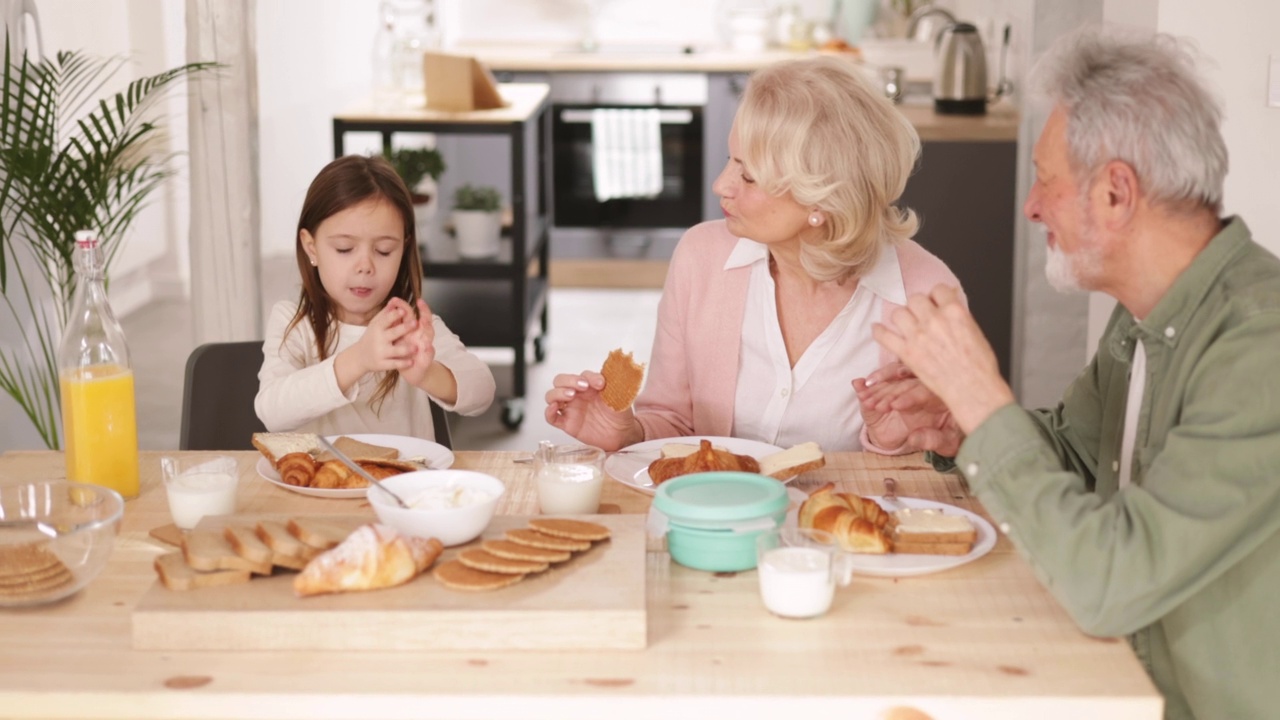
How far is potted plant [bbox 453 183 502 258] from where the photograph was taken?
14.8 ft

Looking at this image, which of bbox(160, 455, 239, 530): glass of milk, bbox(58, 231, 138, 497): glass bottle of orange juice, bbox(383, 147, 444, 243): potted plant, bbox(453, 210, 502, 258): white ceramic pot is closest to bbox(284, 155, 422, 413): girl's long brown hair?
bbox(58, 231, 138, 497): glass bottle of orange juice

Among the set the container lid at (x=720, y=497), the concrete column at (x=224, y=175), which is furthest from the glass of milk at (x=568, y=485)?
the concrete column at (x=224, y=175)

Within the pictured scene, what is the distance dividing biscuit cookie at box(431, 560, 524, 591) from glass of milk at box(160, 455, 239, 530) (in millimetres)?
370

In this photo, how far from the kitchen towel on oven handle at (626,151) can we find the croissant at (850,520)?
4.95 meters

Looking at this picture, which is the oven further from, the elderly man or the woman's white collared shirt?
the elderly man

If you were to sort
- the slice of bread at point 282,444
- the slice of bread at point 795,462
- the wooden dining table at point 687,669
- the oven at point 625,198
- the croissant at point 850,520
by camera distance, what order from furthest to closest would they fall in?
the oven at point 625,198, the slice of bread at point 282,444, the slice of bread at point 795,462, the croissant at point 850,520, the wooden dining table at point 687,669

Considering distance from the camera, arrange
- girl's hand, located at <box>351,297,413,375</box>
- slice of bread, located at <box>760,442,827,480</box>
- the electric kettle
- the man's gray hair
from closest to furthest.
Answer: the man's gray hair < slice of bread, located at <box>760,442,827,480</box> < girl's hand, located at <box>351,297,413,375</box> < the electric kettle

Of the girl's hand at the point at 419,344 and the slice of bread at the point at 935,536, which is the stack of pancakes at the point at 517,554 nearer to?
the slice of bread at the point at 935,536

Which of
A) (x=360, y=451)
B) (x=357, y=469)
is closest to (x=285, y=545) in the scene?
(x=357, y=469)

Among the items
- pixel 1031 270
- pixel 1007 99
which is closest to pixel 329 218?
pixel 1031 270

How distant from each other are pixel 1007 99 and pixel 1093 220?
3656mm

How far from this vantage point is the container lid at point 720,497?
1529 millimetres

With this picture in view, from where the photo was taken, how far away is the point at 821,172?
82.5 inches

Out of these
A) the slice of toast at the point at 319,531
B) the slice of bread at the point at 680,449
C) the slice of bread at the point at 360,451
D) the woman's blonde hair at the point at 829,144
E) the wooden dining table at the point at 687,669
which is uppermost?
the woman's blonde hair at the point at 829,144
